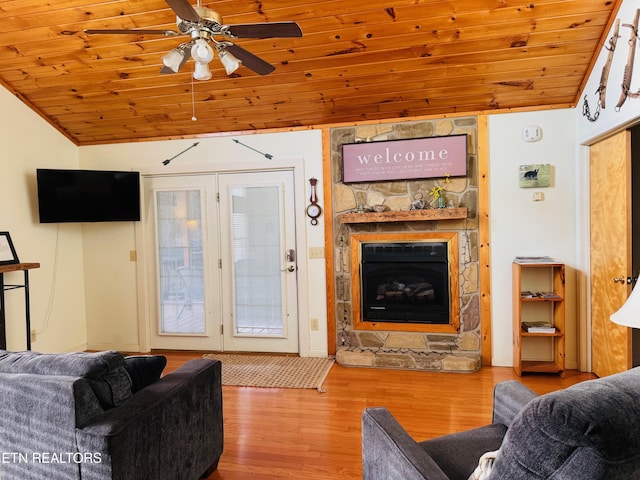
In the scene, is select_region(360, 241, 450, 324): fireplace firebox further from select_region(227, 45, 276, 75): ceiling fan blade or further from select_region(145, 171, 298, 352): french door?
select_region(227, 45, 276, 75): ceiling fan blade

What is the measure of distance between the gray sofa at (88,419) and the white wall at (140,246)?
2383mm

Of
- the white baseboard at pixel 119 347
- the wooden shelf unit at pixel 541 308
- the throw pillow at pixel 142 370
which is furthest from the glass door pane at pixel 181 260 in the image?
the wooden shelf unit at pixel 541 308

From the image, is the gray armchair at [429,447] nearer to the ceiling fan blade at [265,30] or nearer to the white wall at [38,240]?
the ceiling fan blade at [265,30]

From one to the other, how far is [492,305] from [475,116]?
5.67 feet

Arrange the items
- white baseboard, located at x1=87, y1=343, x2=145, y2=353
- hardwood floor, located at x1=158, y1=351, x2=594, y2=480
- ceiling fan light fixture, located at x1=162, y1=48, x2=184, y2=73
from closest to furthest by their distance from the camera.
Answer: ceiling fan light fixture, located at x1=162, y1=48, x2=184, y2=73, hardwood floor, located at x1=158, y1=351, x2=594, y2=480, white baseboard, located at x1=87, y1=343, x2=145, y2=353

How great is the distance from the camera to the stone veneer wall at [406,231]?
3.86 m

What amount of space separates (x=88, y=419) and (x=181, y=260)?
3.08 m

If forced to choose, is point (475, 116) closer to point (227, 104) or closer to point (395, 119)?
point (395, 119)

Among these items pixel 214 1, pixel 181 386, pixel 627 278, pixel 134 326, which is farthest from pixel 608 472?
pixel 134 326

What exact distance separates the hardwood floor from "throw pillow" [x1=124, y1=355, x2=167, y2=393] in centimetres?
74

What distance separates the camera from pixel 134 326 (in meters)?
4.62

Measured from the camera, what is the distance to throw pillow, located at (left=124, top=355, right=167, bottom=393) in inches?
73.9

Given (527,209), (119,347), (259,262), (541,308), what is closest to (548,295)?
(541,308)

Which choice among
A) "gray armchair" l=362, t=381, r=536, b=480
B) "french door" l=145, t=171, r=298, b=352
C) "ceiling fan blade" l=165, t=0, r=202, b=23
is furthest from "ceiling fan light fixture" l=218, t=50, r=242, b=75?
"french door" l=145, t=171, r=298, b=352
